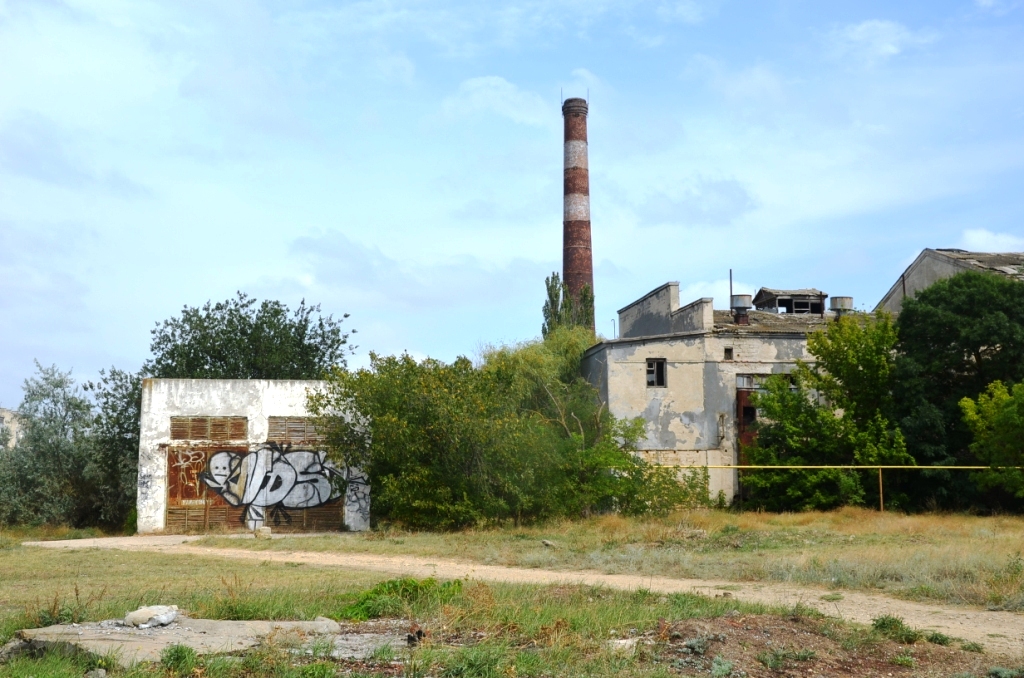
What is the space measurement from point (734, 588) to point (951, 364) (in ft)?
64.3

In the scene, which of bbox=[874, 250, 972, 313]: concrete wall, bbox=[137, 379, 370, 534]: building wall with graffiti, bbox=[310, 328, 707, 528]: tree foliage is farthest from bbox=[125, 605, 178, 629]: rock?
bbox=[874, 250, 972, 313]: concrete wall

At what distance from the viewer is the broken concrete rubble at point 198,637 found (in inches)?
318

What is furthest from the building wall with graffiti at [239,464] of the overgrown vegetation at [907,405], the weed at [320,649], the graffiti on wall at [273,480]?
the weed at [320,649]

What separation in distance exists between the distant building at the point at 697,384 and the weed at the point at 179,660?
986 inches

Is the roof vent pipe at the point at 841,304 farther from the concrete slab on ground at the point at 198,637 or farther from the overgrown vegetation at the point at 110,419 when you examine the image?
the concrete slab on ground at the point at 198,637

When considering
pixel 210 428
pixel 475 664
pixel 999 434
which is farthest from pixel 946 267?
pixel 475 664

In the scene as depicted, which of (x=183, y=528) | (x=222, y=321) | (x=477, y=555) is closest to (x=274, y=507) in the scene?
(x=183, y=528)

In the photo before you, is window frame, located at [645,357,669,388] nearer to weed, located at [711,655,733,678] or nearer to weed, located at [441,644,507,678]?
weed, located at [711,655,733,678]

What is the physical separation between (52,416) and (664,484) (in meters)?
18.8

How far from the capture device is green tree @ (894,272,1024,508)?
94.8 feet

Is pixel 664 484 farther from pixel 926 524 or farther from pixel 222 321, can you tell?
pixel 222 321

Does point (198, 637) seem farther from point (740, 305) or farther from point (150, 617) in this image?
point (740, 305)

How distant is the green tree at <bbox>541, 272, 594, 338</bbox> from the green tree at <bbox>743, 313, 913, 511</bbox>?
44.9 feet

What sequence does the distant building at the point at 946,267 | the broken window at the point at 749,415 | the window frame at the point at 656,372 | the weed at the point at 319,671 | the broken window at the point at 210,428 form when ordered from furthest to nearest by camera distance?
the distant building at the point at 946,267 → the broken window at the point at 749,415 → the window frame at the point at 656,372 → the broken window at the point at 210,428 → the weed at the point at 319,671
